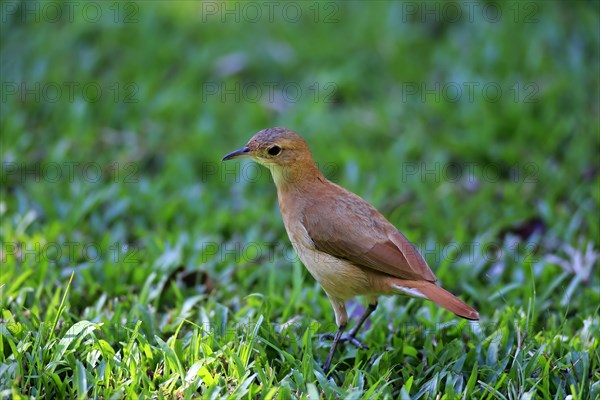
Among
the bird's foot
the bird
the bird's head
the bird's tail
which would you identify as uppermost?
the bird's head

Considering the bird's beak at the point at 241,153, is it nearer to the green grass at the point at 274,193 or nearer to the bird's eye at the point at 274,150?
the bird's eye at the point at 274,150

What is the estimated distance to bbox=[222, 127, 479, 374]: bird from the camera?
14.8 ft

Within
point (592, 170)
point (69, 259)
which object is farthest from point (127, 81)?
point (592, 170)

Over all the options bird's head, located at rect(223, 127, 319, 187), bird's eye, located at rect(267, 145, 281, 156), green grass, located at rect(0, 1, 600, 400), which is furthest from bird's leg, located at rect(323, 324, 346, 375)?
bird's eye, located at rect(267, 145, 281, 156)

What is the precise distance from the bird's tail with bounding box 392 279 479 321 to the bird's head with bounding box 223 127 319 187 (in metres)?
0.99

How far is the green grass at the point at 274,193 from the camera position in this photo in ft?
13.8

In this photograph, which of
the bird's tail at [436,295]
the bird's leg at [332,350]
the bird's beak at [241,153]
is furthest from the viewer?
the bird's beak at [241,153]

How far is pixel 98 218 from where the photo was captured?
20.1 ft

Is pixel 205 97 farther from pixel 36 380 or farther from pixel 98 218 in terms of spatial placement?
pixel 36 380

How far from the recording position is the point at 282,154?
195 inches

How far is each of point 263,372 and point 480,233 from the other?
109 inches

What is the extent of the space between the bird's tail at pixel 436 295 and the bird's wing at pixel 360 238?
0.06 metres

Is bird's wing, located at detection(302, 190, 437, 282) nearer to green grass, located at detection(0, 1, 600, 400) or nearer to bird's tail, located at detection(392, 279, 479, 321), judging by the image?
bird's tail, located at detection(392, 279, 479, 321)

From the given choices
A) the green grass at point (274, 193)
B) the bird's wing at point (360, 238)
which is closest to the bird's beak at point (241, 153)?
the bird's wing at point (360, 238)
